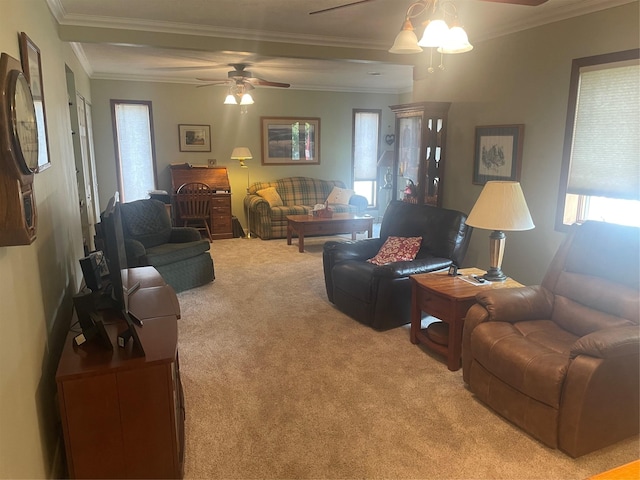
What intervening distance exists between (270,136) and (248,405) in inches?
239

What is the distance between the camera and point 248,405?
8.90ft

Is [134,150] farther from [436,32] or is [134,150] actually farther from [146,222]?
[436,32]

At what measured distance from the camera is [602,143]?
3279 millimetres

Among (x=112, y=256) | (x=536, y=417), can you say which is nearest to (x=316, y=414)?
(x=536, y=417)

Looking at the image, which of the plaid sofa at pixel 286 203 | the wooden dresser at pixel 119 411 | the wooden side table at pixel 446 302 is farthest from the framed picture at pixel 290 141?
the wooden dresser at pixel 119 411

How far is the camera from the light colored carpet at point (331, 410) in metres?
2.21

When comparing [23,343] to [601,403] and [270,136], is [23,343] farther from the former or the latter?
[270,136]

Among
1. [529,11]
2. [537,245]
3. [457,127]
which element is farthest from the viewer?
[457,127]

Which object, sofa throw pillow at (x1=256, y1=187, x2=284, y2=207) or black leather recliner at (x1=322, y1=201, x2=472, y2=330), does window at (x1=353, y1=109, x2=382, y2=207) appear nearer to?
sofa throw pillow at (x1=256, y1=187, x2=284, y2=207)

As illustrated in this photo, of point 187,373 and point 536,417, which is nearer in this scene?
point 536,417

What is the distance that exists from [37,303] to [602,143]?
367 cm

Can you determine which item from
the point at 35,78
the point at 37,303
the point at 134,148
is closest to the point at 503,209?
the point at 37,303

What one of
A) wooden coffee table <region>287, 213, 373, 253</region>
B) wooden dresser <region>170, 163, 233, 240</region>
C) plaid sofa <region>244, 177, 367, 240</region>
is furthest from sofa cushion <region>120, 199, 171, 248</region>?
plaid sofa <region>244, 177, 367, 240</region>

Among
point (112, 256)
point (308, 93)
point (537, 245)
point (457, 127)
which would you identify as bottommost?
point (537, 245)
